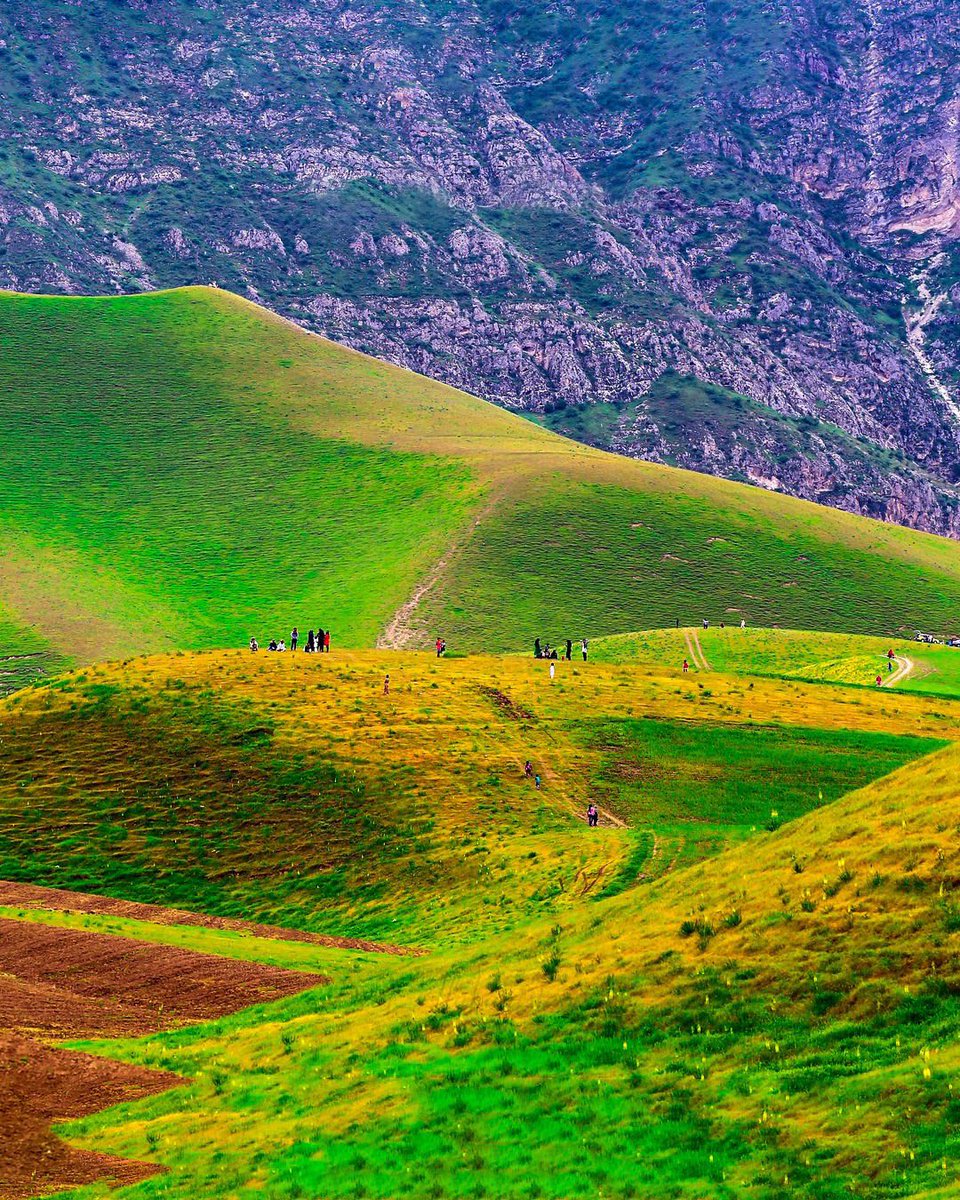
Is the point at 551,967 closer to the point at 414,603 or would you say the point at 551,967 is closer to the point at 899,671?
the point at 899,671

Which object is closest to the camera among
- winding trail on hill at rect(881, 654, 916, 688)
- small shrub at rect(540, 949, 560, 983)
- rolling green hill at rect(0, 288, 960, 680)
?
small shrub at rect(540, 949, 560, 983)

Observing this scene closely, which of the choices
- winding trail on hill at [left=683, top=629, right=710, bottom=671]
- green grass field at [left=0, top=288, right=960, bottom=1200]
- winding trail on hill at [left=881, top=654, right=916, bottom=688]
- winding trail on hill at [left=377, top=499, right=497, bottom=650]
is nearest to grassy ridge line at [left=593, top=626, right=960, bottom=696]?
winding trail on hill at [left=881, top=654, right=916, bottom=688]

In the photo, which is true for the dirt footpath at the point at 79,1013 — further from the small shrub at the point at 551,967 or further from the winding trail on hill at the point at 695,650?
the winding trail on hill at the point at 695,650

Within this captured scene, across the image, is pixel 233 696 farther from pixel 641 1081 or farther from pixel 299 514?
pixel 299 514

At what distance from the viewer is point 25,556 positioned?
141375 mm

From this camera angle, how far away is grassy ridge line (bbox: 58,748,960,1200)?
18.5 m

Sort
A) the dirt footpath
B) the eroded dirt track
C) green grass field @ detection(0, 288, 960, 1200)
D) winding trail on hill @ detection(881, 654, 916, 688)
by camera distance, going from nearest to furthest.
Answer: green grass field @ detection(0, 288, 960, 1200) < the dirt footpath < the eroded dirt track < winding trail on hill @ detection(881, 654, 916, 688)

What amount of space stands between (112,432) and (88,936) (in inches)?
5476

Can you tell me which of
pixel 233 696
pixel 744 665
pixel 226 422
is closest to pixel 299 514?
pixel 226 422

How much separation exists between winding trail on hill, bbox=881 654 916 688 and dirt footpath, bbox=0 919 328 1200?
63.5 meters

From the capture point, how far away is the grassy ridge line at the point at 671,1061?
1853 cm

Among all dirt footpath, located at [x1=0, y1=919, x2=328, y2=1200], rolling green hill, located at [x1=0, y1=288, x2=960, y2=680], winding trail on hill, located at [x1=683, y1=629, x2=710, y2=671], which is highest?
rolling green hill, located at [x1=0, y1=288, x2=960, y2=680]

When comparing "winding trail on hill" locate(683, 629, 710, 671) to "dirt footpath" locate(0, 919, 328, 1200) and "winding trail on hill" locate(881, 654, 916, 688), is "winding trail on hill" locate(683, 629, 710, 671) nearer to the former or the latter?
"winding trail on hill" locate(881, 654, 916, 688)

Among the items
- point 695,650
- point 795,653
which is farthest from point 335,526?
point 795,653
